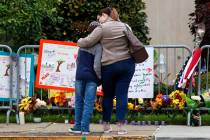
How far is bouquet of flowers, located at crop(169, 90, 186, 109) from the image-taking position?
10.9 metres

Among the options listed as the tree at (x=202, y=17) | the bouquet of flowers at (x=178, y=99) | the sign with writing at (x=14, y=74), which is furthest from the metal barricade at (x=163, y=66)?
the tree at (x=202, y=17)

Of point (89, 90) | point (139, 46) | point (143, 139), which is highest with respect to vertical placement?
point (139, 46)

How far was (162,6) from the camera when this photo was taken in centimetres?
1775

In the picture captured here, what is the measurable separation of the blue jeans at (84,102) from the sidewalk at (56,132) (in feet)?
0.73

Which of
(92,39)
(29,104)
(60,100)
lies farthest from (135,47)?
(29,104)

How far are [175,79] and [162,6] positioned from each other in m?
6.52

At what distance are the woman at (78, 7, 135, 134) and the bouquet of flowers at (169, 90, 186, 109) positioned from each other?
66.0 inches

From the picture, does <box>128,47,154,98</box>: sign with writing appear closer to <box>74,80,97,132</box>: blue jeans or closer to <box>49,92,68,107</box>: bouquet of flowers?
<box>49,92,68,107</box>: bouquet of flowers

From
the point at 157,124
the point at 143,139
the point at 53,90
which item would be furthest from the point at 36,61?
the point at 143,139

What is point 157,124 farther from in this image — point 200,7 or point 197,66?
point 200,7

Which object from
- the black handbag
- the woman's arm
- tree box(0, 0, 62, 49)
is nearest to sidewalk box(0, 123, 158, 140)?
the black handbag

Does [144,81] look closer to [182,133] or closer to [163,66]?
[163,66]

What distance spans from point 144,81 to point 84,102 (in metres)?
1.80

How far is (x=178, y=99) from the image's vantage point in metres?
10.9
